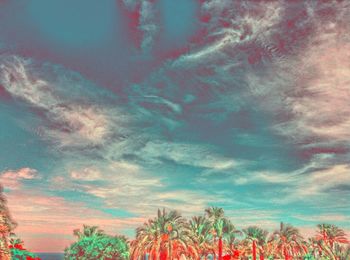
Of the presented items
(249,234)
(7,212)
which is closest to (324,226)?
(249,234)

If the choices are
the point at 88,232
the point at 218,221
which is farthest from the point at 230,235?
the point at 88,232

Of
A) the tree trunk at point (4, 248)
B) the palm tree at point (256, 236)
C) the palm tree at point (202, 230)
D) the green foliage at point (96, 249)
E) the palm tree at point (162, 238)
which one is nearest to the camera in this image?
the tree trunk at point (4, 248)

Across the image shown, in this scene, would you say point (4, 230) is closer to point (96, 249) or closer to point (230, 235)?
point (96, 249)

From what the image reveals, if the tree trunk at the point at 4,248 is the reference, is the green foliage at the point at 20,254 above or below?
below

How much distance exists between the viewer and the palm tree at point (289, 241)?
70250 millimetres

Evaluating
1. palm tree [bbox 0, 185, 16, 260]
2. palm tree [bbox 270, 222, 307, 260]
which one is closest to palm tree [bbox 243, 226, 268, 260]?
palm tree [bbox 270, 222, 307, 260]

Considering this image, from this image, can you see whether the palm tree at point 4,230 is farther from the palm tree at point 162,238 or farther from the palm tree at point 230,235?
the palm tree at point 230,235

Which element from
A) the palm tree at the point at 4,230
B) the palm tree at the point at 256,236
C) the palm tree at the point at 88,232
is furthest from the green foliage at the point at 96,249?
the palm tree at the point at 256,236

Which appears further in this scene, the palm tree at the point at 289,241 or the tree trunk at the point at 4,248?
the palm tree at the point at 289,241

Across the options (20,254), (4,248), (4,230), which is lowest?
(20,254)

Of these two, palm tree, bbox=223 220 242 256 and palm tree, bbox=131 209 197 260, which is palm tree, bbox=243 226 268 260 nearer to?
palm tree, bbox=223 220 242 256

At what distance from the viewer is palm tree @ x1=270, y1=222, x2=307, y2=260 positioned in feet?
230

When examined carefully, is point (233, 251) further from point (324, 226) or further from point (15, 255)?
point (15, 255)

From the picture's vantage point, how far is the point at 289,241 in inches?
2768
